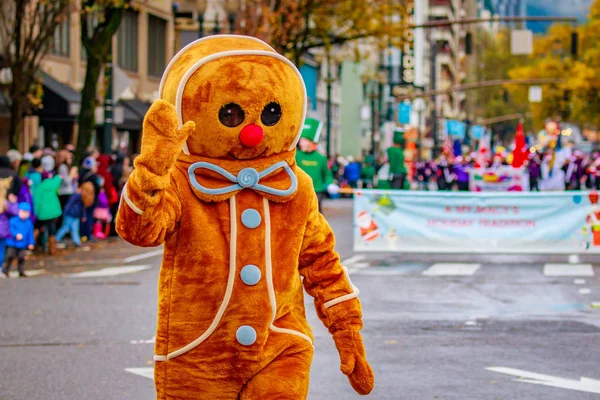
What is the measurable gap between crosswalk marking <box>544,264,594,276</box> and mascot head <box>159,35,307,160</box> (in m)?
11.6

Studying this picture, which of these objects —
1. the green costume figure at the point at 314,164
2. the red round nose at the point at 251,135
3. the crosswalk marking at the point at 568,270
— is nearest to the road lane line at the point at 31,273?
the green costume figure at the point at 314,164

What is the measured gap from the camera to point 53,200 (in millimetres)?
19188

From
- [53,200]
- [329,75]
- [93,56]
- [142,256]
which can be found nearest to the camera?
[53,200]

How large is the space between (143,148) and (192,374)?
91 cm

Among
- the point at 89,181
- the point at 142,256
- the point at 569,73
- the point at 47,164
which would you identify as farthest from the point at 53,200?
the point at 569,73

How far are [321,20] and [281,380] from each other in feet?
95.1

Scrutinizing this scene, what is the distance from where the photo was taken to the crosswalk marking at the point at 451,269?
53.3ft

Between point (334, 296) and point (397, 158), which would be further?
point (397, 158)

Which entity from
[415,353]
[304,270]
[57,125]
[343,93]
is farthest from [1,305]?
[343,93]

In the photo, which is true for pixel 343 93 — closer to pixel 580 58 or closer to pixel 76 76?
pixel 580 58

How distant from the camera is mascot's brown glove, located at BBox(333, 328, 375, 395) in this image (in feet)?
16.7

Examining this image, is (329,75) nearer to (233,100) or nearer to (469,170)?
(469,170)

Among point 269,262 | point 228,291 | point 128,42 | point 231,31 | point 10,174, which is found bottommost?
point 228,291

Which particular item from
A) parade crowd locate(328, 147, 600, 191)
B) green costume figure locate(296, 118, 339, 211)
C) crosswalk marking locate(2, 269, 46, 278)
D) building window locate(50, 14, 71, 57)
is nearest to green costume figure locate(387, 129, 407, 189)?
green costume figure locate(296, 118, 339, 211)
